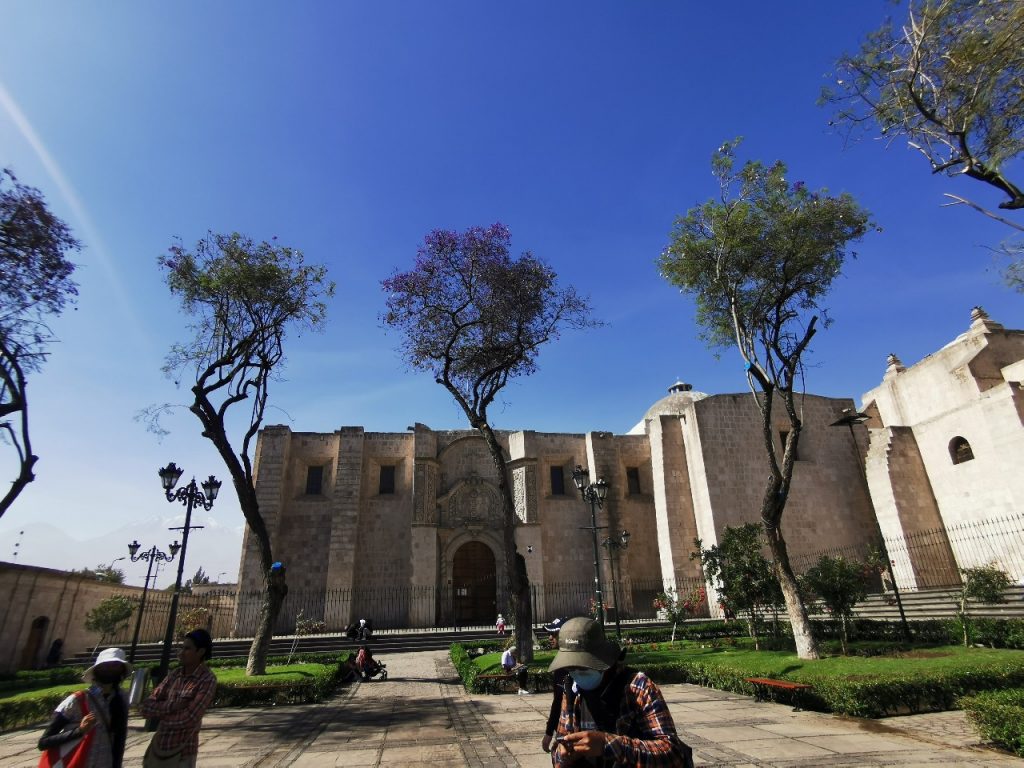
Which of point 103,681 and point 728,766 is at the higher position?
point 103,681

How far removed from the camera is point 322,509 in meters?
20.1

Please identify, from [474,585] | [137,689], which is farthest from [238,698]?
[474,585]

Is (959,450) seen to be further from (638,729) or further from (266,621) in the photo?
(638,729)

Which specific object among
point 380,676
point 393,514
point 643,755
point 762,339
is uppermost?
point 762,339

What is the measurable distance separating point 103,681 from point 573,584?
61.5ft

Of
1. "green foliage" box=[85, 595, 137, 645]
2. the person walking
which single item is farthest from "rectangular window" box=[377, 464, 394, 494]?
the person walking

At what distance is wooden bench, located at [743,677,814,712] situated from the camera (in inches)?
253

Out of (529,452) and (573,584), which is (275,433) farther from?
(573,584)

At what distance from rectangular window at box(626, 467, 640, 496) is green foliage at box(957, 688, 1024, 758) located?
56.9ft

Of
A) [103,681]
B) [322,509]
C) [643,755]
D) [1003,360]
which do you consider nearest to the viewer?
[643,755]

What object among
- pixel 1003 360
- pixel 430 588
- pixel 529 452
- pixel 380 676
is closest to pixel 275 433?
pixel 430 588

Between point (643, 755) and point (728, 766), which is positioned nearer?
point (643, 755)

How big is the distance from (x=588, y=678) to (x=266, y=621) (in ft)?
32.8

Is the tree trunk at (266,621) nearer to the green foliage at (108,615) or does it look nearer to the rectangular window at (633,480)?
the green foliage at (108,615)
